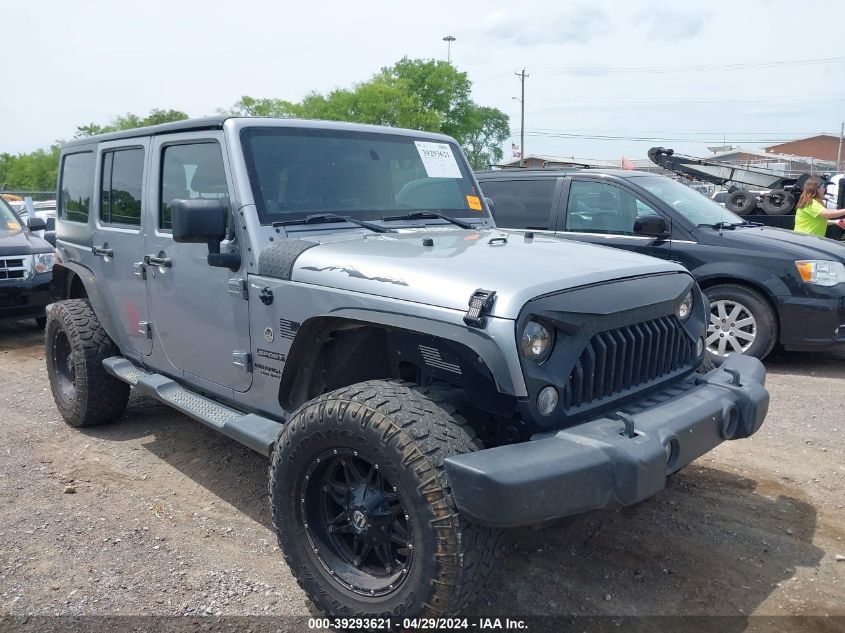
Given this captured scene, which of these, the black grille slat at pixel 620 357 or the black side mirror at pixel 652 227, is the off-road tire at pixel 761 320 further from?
the black grille slat at pixel 620 357

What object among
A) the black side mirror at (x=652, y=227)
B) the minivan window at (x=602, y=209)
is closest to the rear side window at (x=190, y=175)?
the black side mirror at (x=652, y=227)

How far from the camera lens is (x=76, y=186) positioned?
203 inches

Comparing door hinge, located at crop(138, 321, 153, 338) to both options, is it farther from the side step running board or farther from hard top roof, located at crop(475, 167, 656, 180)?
hard top roof, located at crop(475, 167, 656, 180)

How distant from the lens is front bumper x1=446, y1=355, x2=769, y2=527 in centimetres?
219

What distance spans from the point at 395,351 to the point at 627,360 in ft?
3.02

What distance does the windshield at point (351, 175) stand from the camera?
3.50 meters

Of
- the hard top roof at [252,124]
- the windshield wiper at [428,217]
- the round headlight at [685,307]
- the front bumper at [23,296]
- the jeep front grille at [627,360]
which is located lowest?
the front bumper at [23,296]

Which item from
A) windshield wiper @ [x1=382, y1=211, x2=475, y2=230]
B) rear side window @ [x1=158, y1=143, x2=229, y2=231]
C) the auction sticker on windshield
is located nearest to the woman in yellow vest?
the auction sticker on windshield

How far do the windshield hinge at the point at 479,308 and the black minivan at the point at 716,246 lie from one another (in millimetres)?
4367

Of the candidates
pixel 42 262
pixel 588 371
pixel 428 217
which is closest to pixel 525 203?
pixel 428 217

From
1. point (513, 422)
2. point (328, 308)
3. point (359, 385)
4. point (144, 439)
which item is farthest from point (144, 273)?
point (513, 422)

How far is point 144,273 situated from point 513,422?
100 inches

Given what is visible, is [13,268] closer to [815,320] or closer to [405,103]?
[815,320]

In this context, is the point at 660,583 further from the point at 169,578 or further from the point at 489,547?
the point at 169,578
